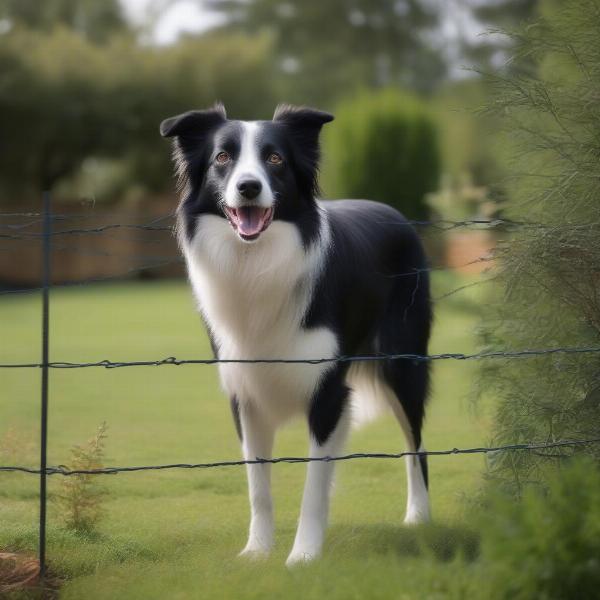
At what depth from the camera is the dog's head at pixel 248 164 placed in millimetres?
4105

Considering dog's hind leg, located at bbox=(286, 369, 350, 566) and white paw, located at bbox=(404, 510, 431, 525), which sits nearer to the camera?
dog's hind leg, located at bbox=(286, 369, 350, 566)

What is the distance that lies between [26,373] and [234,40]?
17445 millimetres

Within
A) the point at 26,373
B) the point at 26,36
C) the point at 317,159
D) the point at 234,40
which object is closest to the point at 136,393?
the point at 26,373

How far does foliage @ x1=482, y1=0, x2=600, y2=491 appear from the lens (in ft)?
13.7

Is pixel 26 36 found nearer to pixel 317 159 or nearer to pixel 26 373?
pixel 26 373

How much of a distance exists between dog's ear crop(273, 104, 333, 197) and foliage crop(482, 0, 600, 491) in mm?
771

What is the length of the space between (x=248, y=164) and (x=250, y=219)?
0.21 meters

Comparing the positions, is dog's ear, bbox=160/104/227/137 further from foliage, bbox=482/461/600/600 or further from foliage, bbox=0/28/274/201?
foliage, bbox=0/28/274/201

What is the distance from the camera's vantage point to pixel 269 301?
4.29 metres

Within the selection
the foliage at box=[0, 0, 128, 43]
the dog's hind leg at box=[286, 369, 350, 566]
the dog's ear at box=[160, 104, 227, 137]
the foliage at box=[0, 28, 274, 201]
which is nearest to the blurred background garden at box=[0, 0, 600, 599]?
the dog's hind leg at box=[286, 369, 350, 566]

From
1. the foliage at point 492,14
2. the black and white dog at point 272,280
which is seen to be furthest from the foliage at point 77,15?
→ the black and white dog at point 272,280

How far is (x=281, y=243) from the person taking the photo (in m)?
4.27

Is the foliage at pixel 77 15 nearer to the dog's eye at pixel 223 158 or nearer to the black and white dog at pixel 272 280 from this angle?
the black and white dog at pixel 272 280

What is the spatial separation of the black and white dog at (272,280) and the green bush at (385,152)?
1307 centimetres
